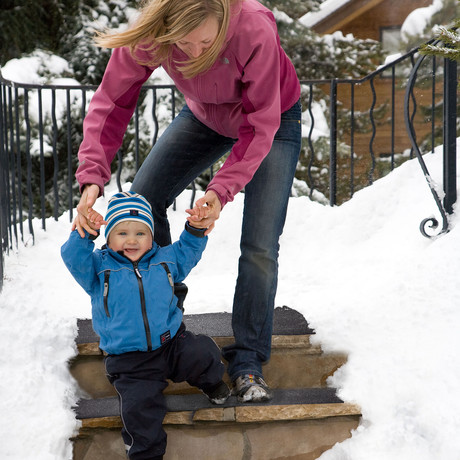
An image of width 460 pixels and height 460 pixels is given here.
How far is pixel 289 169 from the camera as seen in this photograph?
2.26m

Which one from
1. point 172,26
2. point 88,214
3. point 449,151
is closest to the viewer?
point 172,26

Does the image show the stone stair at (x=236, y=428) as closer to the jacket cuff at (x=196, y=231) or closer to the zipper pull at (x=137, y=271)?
the zipper pull at (x=137, y=271)

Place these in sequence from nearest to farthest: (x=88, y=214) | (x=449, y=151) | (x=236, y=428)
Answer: (x=88, y=214) → (x=236, y=428) → (x=449, y=151)

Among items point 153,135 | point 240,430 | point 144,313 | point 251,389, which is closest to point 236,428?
point 240,430

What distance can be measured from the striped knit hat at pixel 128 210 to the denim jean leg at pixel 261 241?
1.20ft

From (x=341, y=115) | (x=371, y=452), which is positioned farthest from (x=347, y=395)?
(x=341, y=115)

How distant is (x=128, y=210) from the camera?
2.17 metres

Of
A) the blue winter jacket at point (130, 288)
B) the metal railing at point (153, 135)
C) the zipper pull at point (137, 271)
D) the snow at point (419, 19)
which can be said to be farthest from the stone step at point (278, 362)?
the snow at point (419, 19)

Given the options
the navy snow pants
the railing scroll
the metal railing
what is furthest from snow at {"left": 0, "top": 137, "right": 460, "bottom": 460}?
the metal railing

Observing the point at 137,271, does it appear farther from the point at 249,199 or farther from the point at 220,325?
the point at 220,325

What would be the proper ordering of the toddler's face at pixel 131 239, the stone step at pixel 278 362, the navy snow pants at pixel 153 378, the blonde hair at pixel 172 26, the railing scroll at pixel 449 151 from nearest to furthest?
the blonde hair at pixel 172 26 → the navy snow pants at pixel 153 378 → the toddler's face at pixel 131 239 → the stone step at pixel 278 362 → the railing scroll at pixel 449 151

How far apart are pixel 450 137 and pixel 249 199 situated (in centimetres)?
167

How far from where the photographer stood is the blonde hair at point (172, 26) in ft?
5.90

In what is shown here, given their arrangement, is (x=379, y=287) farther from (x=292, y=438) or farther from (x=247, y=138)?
(x=247, y=138)
